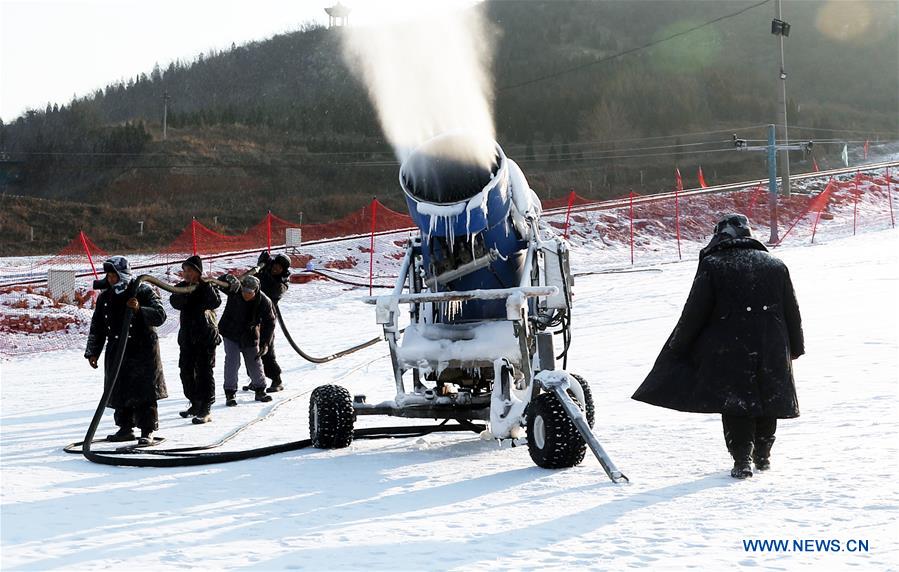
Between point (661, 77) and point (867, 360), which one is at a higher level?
point (661, 77)

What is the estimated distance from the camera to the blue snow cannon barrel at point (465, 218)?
27.9ft

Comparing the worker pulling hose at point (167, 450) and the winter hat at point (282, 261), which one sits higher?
the winter hat at point (282, 261)

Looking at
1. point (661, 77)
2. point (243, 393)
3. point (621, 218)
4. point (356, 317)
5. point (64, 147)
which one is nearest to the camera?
point (243, 393)

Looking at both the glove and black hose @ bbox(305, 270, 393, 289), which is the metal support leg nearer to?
the glove

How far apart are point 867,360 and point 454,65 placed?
5.76m

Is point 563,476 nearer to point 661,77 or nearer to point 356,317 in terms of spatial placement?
point 356,317

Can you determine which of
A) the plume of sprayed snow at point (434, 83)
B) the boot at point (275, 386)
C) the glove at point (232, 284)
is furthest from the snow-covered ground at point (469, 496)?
the plume of sprayed snow at point (434, 83)

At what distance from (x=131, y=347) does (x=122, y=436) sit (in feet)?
2.72

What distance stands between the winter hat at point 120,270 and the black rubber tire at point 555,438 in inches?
168

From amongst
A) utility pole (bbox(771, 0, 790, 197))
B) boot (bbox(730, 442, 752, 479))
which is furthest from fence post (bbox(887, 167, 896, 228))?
boot (bbox(730, 442, 752, 479))

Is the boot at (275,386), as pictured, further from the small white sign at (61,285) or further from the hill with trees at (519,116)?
the hill with trees at (519,116)

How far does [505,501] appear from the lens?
6746 mm

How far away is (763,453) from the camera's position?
286 inches

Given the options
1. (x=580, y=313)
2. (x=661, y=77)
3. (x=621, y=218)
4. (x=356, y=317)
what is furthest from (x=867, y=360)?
(x=661, y=77)
